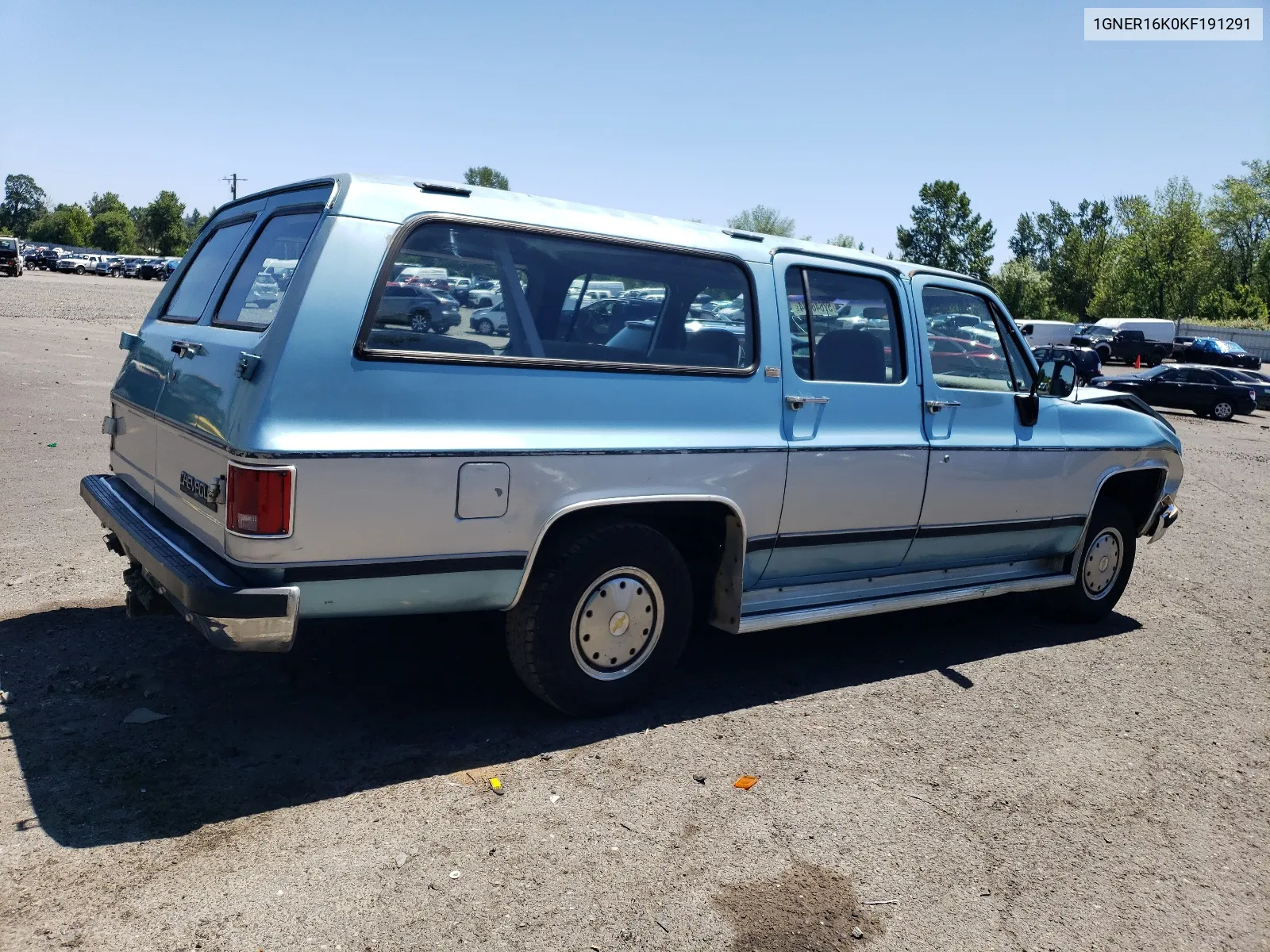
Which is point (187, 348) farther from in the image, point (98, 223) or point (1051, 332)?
point (98, 223)

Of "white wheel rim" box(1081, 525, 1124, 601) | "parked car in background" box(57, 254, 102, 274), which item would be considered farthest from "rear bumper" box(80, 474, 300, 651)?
"parked car in background" box(57, 254, 102, 274)

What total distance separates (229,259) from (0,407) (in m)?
8.54

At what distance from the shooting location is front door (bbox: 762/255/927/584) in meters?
4.76

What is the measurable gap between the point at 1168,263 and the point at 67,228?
129 m

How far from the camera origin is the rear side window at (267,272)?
380cm

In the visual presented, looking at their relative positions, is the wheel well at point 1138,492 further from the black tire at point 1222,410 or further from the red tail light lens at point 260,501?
the black tire at point 1222,410

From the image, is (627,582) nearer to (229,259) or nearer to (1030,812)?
(1030,812)

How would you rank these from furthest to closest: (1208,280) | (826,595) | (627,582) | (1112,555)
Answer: (1208,280), (1112,555), (826,595), (627,582)

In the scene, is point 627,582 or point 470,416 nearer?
point 470,416

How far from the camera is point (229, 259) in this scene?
448 centimetres

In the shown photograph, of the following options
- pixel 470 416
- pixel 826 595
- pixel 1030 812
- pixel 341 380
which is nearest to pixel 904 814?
pixel 1030 812

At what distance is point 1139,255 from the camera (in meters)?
75.7

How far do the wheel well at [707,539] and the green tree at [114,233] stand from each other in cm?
14301

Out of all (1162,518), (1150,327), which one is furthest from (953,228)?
(1162,518)
